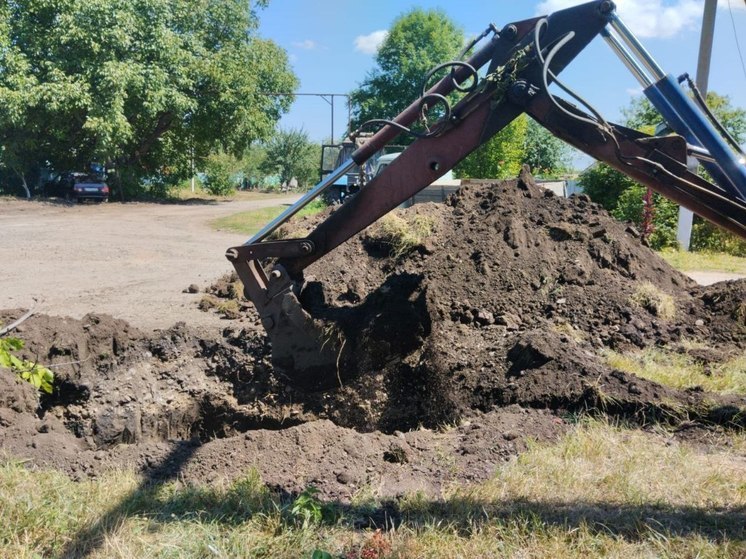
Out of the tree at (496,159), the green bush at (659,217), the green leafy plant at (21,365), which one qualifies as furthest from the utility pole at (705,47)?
the green leafy plant at (21,365)

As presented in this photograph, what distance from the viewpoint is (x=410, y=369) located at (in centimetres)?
595

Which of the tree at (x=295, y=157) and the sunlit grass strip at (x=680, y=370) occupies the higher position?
the tree at (x=295, y=157)

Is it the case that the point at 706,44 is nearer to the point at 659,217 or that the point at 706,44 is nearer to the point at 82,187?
the point at 659,217

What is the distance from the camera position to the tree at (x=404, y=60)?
1849 inches

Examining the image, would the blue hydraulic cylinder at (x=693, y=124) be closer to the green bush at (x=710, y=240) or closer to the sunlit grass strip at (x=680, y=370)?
the sunlit grass strip at (x=680, y=370)

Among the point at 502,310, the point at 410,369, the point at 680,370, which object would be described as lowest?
the point at 410,369

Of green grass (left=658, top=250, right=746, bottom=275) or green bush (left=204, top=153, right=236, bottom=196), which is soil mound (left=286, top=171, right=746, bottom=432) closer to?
green grass (left=658, top=250, right=746, bottom=275)

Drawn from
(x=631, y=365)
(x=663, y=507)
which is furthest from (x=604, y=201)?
(x=663, y=507)

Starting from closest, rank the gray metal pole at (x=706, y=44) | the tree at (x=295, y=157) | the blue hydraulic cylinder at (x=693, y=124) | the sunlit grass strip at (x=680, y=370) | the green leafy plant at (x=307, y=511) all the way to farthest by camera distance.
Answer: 1. the green leafy plant at (x=307, y=511)
2. the blue hydraulic cylinder at (x=693, y=124)
3. the sunlit grass strip at (x=680, y=370)
4. the gray metal pole at (x=706, y=44)
5. the tree at (x=295, y=157)

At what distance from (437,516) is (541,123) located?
8.00ft

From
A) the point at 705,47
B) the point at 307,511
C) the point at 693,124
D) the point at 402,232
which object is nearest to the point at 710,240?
the point at 705,47

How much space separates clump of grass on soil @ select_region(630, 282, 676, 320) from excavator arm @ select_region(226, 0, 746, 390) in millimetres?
3185

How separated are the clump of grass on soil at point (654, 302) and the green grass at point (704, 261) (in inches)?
258

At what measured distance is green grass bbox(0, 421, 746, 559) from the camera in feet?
10.7
